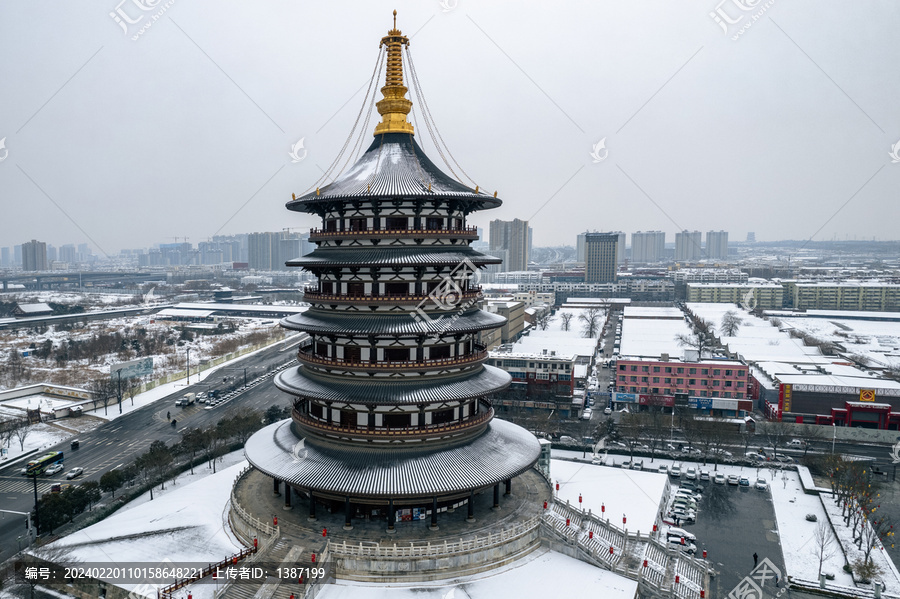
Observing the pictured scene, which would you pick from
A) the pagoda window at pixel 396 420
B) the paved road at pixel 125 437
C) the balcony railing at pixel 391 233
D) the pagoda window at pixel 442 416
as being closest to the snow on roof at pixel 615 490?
the pagoda window at pixel 442 416

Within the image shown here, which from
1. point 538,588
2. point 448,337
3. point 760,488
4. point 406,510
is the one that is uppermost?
point 448,337

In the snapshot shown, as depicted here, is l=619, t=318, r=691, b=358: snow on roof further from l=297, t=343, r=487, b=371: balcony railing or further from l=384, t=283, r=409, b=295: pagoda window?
l=384, t=283, r=409, b=295: pagoda window

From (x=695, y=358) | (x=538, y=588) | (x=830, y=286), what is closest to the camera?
(x=538, y=588)

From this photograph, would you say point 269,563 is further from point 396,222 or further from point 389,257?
point 396,222

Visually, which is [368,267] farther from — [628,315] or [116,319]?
[116,319]

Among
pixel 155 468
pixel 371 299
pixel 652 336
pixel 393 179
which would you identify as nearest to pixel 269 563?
pixel 371 299

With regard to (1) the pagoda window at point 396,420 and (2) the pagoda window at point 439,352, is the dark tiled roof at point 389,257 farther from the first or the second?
(1) the pagoda window at point 396,420

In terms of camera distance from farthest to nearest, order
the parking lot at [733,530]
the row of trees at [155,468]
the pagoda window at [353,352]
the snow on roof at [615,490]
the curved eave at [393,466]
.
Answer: the row of trees at [155,468] < the snow on roof at [615,490] < the parking lot at [733,530] < the pagoda window at [353,352] < the curved eave at [393,466]

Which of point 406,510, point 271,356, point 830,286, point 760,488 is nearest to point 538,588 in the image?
point 406,510
